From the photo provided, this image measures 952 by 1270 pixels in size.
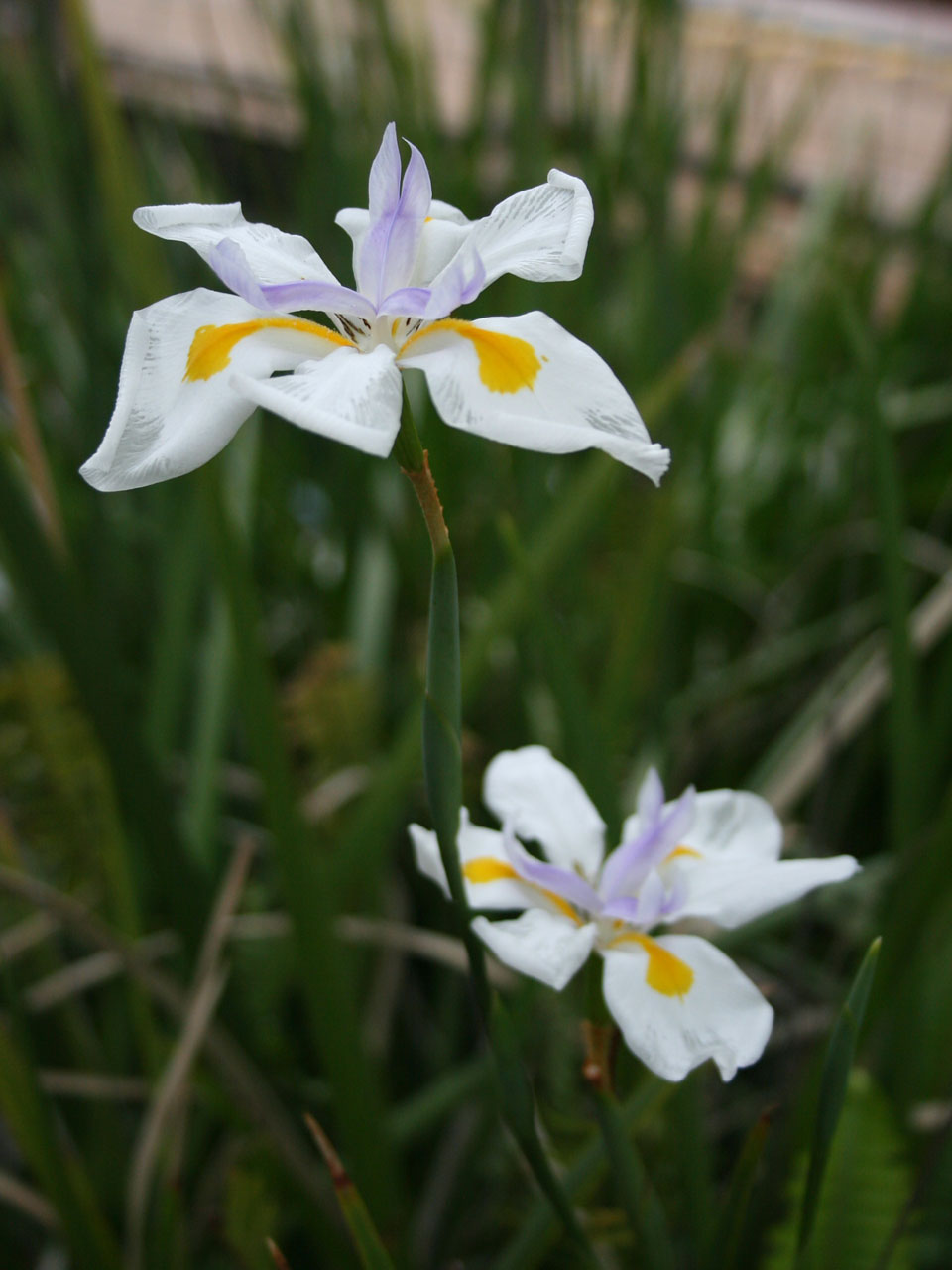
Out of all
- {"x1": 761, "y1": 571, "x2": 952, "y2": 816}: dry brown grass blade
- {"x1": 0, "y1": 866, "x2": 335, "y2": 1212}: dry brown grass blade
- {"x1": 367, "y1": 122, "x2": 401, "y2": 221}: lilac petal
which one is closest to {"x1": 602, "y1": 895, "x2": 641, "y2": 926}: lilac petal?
{"x1": 367, "y1": 122, "x2": 401, "y2": 221}: lilac petal

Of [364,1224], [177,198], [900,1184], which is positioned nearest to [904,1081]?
[900,1184]

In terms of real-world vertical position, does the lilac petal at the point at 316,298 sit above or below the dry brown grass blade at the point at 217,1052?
above

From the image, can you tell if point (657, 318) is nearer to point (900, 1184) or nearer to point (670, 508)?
point (670, 508)

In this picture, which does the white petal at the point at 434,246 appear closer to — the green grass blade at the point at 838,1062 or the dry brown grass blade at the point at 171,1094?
the green grass blade at the point at 838,1062

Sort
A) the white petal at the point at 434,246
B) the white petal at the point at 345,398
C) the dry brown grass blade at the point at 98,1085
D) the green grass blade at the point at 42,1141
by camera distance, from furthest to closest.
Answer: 1. the dry brown grass blade at the point at 98,1085
2. the green grass blade at the point at 42,1141
3. the white petal at the point at 434,246
4. the white petal at the point at 345,398

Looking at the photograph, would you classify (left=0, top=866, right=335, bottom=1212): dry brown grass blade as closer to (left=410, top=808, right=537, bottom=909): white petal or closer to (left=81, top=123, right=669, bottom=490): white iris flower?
(left=410, top=808, right=537, bottom=909): white petal

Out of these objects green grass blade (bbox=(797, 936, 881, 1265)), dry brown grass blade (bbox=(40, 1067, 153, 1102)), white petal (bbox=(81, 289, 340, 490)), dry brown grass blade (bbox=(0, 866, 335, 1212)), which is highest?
white petal (bbox=(81, 289, 340, 490))

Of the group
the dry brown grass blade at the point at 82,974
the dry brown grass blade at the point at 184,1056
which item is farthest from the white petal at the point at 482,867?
the dry brown grass blade at the point at 82,974
